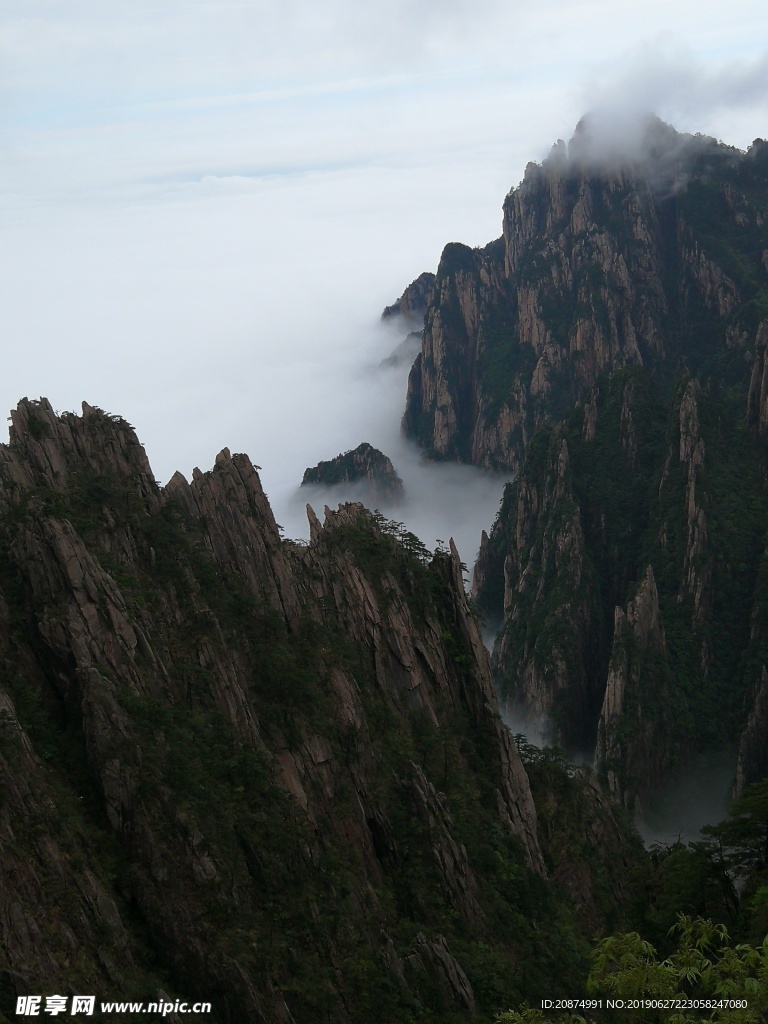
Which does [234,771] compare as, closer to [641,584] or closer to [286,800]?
[286,800]

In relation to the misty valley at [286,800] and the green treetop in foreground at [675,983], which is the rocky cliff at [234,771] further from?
the green treetop in foreground at [675,983]

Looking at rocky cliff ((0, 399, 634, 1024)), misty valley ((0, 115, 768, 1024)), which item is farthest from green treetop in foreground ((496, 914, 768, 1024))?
rocky cliff ((0, 399, 634, 1024))

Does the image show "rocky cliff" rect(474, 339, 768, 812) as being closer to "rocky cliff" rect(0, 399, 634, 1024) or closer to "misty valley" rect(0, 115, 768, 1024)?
"misty valley" rect(0, 115, 768, 1024)

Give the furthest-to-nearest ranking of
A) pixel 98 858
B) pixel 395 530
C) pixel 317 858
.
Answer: pixel 395 530, pixel 317 858, pixel 98 858

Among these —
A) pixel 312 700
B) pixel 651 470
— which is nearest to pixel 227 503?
pixel 312 700

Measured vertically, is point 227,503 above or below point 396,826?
above

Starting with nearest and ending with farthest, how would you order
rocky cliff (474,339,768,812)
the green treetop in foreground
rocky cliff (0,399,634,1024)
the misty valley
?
the green treetop in foreground
the misty valley
rocky cliff (0,399,634,1024)
rocky cliff (474,339,768,812)

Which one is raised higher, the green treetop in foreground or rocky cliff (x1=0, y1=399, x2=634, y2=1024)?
rocky cliff (x1=0, y1=399, x2=634, y2=1024)

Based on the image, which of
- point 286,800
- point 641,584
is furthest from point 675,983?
point 641,584

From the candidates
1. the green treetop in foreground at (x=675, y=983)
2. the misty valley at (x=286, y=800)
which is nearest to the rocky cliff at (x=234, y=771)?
the misty valley at (x=286, y=800)

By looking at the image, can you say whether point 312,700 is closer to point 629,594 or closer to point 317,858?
A: point 317,858
